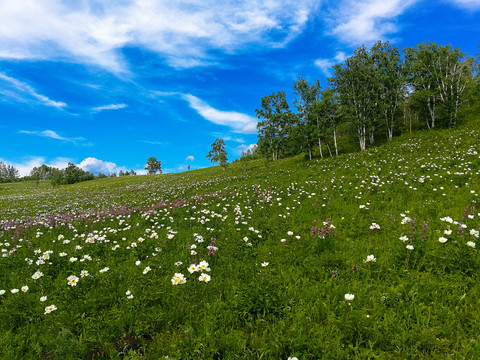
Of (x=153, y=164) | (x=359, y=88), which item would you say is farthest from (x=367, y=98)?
(x=153, y=164)

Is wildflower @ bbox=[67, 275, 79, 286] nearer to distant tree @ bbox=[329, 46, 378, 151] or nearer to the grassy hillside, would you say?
the grassy hillside

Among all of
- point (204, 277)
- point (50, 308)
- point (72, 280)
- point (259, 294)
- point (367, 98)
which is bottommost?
point (259, 294)

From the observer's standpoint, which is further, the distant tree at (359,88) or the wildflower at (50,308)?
the distant tree at (359,88)

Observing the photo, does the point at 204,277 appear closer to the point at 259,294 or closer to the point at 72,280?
the point at 259,294

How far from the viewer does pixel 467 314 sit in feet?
11.8

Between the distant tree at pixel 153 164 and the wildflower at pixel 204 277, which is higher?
the distant tree at pixel 153 164

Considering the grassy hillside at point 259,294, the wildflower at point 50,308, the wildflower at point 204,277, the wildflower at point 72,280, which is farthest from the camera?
the wildflower at point 72,280

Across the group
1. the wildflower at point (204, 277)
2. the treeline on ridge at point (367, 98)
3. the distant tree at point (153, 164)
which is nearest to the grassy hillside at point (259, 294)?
the wildflower at point (204, 277)

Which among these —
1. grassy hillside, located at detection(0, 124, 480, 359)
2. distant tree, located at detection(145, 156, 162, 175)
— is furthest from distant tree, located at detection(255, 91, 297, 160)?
distant tree, located at detection(145, 156, 162, 175)

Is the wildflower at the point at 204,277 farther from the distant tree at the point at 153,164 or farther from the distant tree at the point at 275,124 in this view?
the distant tree at the point at 153,164

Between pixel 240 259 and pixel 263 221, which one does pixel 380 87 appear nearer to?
pixel 263 221

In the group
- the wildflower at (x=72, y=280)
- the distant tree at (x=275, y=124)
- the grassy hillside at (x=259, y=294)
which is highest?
the distant tree at (x=275, y=124)

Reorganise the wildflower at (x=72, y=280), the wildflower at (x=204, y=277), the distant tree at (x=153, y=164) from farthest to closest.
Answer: the distant tree at (x=153, y=164) → the wildflower at (x=72, y=280) → the wildflower at (x=204, y=277)

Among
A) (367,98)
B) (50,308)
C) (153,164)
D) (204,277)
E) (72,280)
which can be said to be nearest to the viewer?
(50,308)
